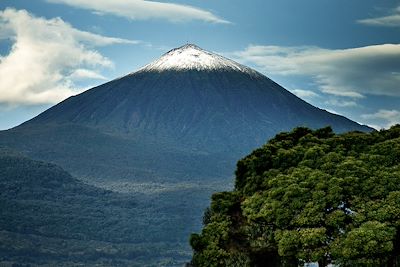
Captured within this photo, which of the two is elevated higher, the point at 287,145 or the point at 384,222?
the point at 287,145

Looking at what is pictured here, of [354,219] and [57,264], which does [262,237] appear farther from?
[57,264]

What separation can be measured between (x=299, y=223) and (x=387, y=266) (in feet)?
11.6

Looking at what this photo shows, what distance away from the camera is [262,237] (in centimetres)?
2853

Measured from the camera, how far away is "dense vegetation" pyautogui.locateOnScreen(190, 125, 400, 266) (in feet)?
84.6

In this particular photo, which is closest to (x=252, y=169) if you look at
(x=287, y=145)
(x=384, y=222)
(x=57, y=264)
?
(x=287, y=145)

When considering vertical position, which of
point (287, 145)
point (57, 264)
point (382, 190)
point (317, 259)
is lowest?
point (57, 264)

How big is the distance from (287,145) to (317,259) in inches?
294

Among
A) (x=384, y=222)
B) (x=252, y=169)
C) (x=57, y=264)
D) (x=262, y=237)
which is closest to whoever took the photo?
(x=384, y=222)

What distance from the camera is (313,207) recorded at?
2691cm

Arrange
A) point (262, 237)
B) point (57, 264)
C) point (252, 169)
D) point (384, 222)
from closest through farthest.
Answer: point (384, 222) → point (262, 237) → point (252, 169) → point (57, 264)

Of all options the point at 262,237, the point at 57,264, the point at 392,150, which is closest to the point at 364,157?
the point at 392,150

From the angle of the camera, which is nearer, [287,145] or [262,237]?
[262,237]

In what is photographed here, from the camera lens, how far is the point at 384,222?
2556cm

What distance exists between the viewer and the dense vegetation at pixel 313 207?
2578 cm
